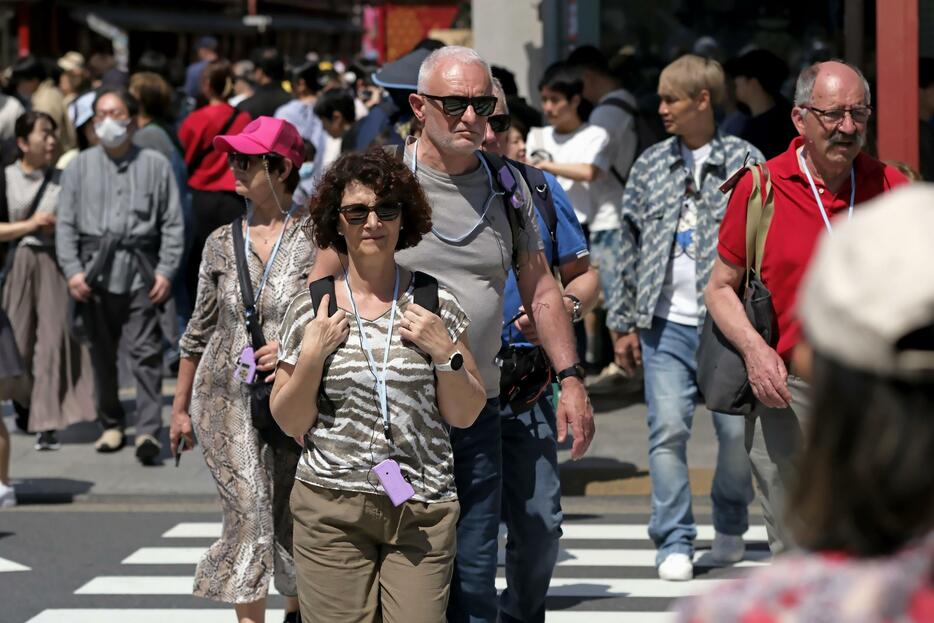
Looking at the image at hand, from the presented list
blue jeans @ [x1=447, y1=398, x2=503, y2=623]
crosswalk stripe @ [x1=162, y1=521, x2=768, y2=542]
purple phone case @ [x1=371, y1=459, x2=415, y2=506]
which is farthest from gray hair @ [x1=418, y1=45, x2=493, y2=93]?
crosswalk stripe @ [x1=162, y1=521, x2=768, y2=542]

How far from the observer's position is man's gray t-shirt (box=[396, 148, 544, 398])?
495 centimetres

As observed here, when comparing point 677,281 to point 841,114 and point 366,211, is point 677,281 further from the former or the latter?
point 366,211

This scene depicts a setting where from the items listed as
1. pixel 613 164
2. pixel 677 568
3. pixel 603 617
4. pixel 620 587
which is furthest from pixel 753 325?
pixel 613 164

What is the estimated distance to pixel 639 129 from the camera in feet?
38.7

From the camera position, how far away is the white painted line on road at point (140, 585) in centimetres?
741

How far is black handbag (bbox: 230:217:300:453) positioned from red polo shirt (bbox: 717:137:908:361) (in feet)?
5.17

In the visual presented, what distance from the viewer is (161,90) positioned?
12.4 metres

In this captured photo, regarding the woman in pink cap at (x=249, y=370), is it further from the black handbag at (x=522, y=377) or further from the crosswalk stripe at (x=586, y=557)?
the crosswalk stripe at (x=586, y=557)

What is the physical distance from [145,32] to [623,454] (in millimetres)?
42148

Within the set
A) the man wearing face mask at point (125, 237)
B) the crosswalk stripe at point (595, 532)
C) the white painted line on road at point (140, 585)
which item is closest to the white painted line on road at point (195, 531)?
the crosswalk stripe at point (595, 532)

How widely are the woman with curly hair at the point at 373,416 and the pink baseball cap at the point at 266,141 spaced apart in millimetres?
1316

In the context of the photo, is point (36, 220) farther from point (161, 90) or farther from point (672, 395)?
point (672, 395)

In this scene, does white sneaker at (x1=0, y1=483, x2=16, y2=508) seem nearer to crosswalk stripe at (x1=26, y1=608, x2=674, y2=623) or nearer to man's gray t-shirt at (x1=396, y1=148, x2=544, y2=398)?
crosswalk stripe at (x1=26, y1=608, x2=674, y2=623)

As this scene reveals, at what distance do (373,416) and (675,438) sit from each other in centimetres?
313
